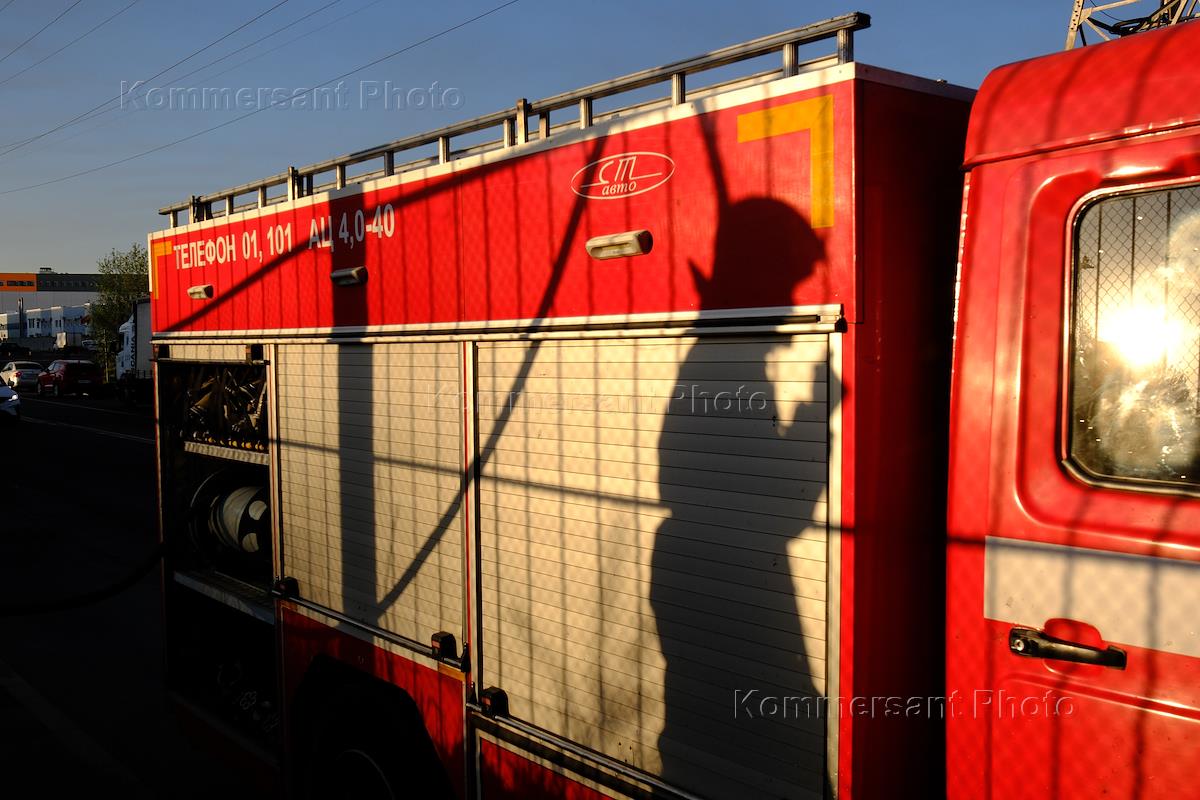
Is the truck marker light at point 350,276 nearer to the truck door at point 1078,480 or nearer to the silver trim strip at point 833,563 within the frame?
the silver trim strip at point 833,563

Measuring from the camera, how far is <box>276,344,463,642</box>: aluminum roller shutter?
3879mm

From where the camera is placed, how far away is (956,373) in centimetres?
241

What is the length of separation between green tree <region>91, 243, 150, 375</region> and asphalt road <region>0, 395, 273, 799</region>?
1517 inches

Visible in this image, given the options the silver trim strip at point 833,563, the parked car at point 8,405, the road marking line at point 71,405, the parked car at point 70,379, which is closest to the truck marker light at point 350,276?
the silver trim strip at point 833,563

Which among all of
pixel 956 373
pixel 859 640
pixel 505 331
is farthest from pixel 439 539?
pixel 956 373

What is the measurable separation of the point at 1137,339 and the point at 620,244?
1459 millimetres

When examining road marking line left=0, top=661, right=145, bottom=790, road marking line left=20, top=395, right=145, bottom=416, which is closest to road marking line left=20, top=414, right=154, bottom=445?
road marking line left=20, top=395, right=145, bottom=416

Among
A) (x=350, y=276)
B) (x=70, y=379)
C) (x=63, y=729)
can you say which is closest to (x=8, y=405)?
(x=70, y=379)

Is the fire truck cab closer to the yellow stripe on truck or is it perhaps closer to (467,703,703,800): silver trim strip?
the yellow stripe on truck

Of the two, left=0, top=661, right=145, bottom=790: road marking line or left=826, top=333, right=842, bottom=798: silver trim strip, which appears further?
left=0, top=661, right=145, bottom=790: road marking line

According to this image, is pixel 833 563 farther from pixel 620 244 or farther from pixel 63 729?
pixel 63 729

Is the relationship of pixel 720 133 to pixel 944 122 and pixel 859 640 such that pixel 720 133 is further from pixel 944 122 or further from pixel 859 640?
pixel 859 640

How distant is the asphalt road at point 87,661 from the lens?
5777mm

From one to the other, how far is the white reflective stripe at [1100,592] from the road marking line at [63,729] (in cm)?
520
